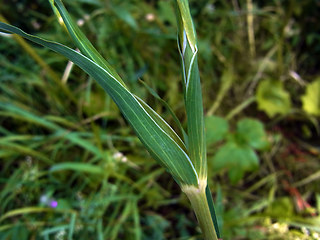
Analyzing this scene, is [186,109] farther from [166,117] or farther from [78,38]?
[166,117]

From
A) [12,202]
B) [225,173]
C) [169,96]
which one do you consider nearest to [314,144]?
[225,173]

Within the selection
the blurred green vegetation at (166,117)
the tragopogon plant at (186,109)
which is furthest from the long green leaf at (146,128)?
the blurred green vegetation at (166,117)

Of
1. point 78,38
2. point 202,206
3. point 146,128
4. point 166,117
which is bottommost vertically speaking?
point 202,206

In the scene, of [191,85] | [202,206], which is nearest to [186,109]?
[191,85]

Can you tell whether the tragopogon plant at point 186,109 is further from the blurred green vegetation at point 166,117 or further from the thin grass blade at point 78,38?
the blurred green vegetation at point 166,117

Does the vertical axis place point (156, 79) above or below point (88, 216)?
above

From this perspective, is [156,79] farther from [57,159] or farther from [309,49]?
[309,49]
